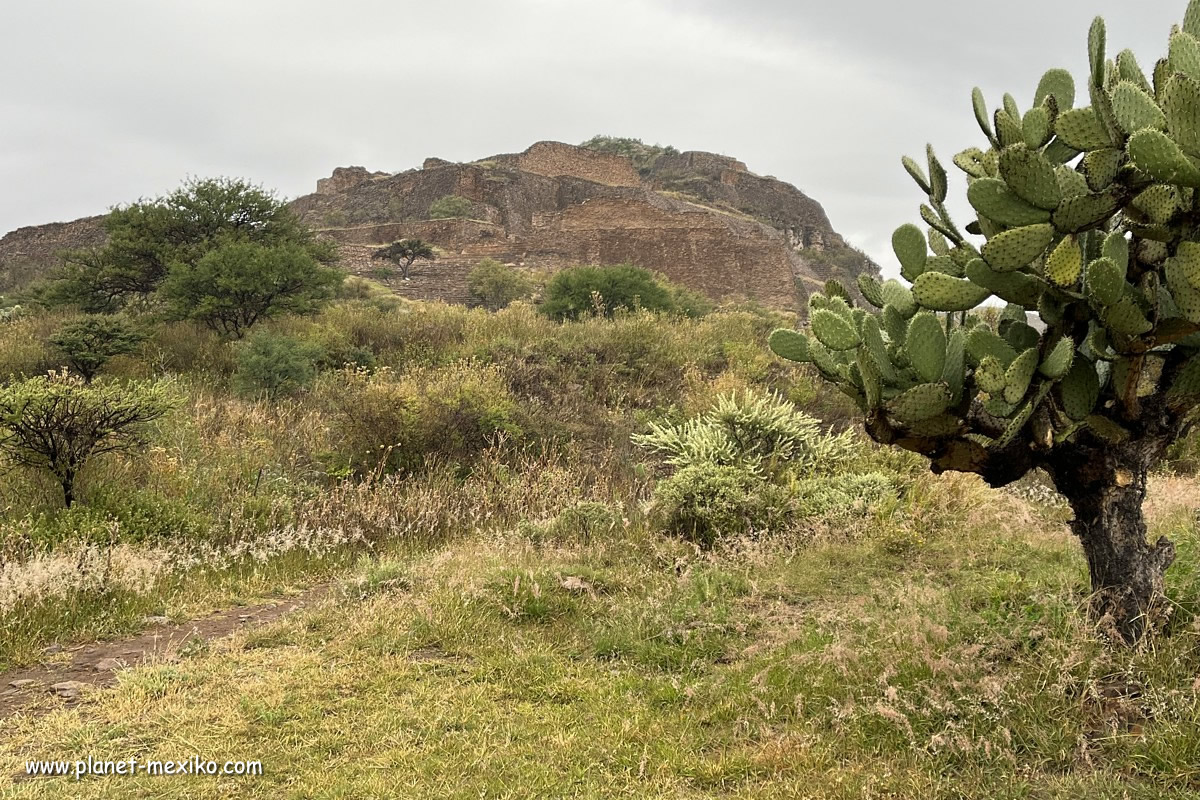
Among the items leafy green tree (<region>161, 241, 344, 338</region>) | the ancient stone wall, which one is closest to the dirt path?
leafy green tree (<region>161, 241, 344, 338</region>)

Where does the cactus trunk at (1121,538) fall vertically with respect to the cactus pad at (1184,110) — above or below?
below

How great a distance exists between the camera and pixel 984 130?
316 cm

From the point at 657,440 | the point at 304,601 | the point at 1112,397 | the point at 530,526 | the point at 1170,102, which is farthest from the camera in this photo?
the point at 657,440

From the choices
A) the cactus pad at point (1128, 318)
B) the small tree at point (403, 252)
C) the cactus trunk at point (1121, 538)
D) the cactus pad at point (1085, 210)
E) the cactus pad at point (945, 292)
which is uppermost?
the small tree at point (403, 252)

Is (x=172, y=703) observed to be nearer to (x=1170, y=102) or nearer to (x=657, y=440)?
(x=1170, y=102)

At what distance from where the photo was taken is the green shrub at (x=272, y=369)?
34.4 ft

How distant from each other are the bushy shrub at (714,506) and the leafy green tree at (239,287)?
10.9 m

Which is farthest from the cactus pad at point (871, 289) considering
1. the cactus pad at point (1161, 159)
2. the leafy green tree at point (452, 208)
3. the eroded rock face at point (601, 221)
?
the leafy green tree at point (452, 208)

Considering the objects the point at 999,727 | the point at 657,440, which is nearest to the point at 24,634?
the point at 999,727

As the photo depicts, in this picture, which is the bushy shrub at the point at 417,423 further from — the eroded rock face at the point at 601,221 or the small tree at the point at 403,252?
the small tree at the point at 403,252

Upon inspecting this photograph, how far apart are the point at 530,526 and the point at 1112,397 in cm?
420

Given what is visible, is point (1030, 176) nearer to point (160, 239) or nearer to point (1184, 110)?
point (1184, 110)

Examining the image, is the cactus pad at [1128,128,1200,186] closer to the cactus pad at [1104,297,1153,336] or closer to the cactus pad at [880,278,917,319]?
the cactus pad at [1104,297,1153,336]

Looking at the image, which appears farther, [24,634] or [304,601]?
[304,601]
